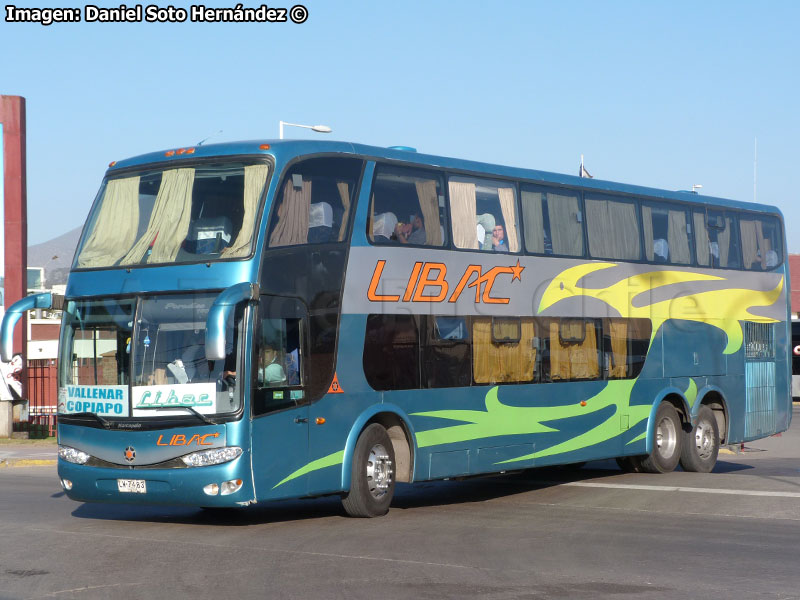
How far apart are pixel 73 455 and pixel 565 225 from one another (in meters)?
7.89

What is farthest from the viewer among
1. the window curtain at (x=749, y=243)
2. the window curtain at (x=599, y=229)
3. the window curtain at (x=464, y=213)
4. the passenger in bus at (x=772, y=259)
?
the passenger in bus at (x=772, y=259)

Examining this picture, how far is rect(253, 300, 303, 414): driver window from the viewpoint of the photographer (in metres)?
12.4

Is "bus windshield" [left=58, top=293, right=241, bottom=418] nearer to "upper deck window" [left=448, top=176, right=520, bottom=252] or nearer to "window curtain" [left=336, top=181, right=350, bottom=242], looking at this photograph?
"window curtain" [left=336, top=181, right=350, bottom=242]

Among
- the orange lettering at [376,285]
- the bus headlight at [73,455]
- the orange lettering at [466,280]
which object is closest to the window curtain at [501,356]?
the orange lettering at [466,280]

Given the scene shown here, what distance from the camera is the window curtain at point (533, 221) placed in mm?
16406

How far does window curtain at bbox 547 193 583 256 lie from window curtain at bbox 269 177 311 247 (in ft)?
16.2

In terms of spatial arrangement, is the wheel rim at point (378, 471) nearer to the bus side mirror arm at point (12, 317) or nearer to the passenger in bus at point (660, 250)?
the bus side mirror arm at point (12, 317)

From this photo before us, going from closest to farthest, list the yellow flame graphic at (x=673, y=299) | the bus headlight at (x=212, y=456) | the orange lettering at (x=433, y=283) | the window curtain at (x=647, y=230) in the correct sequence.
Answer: the bus headlight at (x=212, y=456), the orange lettering at (x=433, y=283), the yellow flame graphic at (x=673, y=299), the window curtain at (x=647, y=230)

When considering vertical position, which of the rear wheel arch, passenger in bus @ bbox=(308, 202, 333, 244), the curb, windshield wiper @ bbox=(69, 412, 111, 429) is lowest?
the curb

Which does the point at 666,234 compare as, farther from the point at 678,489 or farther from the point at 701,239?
the point at 678,489

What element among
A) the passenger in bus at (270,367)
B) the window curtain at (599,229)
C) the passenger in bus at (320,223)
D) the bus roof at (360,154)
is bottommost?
the passenger in bus at (270,367)

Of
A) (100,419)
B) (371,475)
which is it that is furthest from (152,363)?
(371,475)

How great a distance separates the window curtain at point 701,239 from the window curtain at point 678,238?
29 centimetres

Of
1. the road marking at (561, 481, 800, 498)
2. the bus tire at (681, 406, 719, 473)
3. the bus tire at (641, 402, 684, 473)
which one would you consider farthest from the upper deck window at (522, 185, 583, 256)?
the bus tire at (681, 406, 719, 473)
